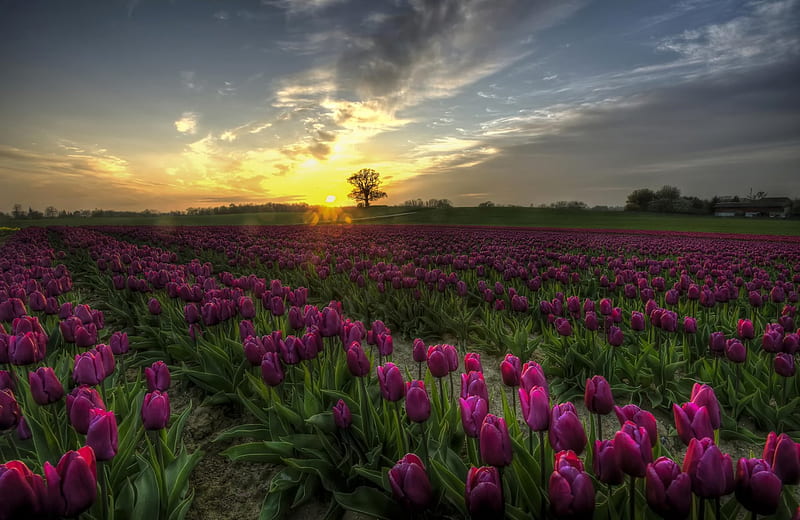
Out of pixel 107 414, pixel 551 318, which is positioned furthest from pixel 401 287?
pixel 107 414

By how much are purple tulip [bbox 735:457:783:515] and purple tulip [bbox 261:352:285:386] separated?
2.63m

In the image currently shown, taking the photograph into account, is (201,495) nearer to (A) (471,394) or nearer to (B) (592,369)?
(A) (471,394)

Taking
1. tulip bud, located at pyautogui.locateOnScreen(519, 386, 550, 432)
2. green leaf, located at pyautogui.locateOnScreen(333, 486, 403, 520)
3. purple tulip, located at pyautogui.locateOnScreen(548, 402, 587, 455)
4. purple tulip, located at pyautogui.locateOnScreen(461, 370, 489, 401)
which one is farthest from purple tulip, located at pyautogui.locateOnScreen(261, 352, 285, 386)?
purple tulip, located at pyautogui.locateOnScreen(548, 402, 587, 455)

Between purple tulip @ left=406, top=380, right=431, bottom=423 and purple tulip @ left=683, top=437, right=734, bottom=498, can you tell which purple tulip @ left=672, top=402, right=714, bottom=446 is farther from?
purple tulip @ left=406, top=380, right=431, bottom=423

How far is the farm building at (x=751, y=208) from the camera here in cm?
8869

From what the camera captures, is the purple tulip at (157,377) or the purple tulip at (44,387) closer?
the purple tulip at (44,387)

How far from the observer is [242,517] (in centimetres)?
272

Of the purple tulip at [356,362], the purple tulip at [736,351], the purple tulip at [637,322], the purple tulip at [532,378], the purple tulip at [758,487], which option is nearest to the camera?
the purple tulip at [758,487]

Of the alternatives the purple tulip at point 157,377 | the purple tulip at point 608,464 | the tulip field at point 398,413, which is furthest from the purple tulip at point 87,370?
the purple tulip at point 608,464

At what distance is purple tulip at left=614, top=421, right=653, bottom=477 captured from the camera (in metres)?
1.51

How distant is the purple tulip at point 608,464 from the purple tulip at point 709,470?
0.77 feet

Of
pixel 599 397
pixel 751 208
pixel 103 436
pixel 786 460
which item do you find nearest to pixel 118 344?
pixel 103 436

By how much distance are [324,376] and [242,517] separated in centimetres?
114

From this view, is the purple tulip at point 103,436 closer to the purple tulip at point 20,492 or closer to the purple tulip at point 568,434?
the purple tulip at point 20,492
